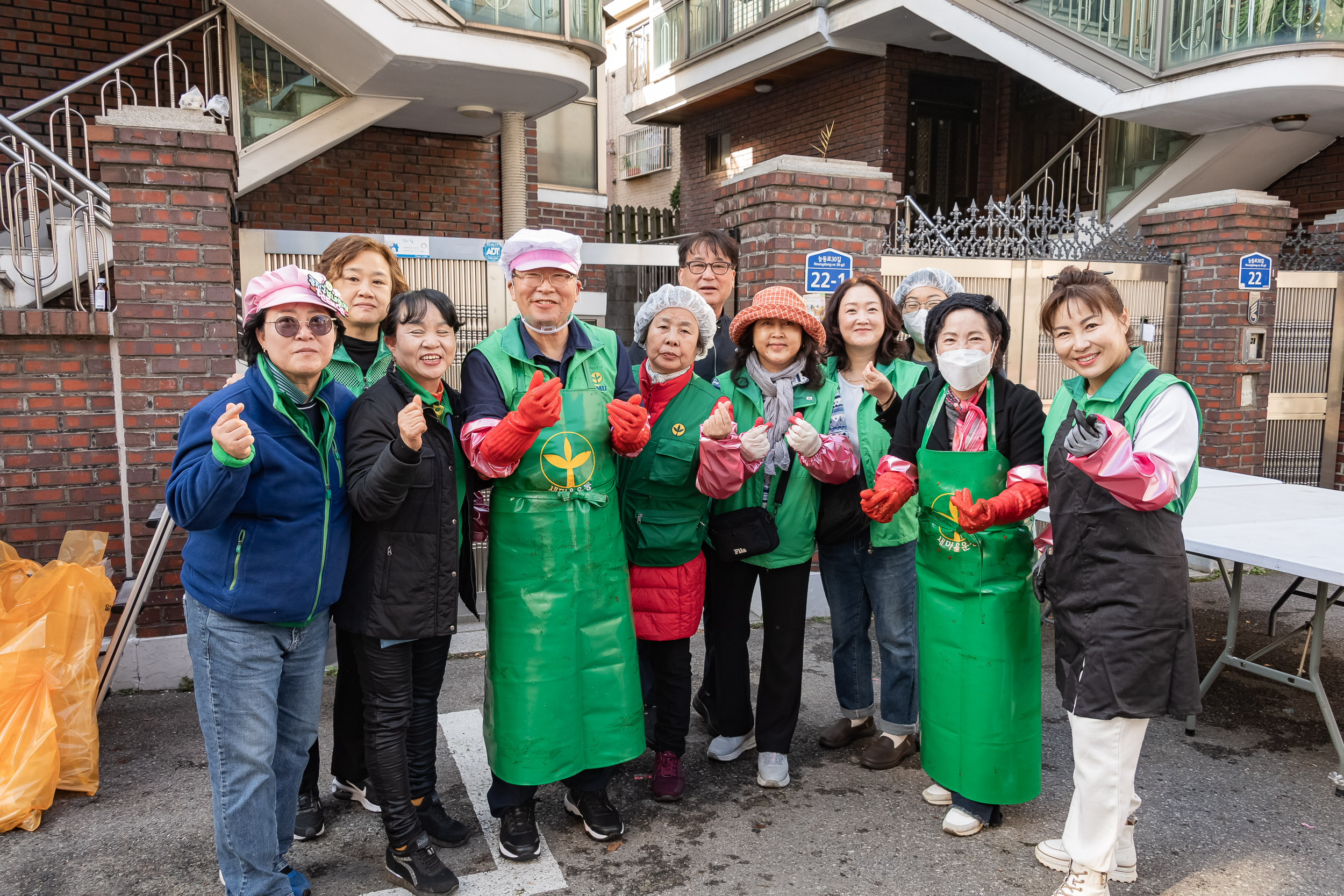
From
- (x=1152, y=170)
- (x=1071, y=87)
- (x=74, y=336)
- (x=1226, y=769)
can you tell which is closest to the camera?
(x=1226, y=769)

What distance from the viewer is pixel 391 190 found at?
8922 millimetres

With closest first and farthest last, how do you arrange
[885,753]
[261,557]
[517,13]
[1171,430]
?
1. [261,557]
2. [1171,430]
3. [885,753]
4. [517,13]

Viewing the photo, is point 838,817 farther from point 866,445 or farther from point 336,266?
point 336,266

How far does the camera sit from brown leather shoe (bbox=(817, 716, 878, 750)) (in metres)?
3.96

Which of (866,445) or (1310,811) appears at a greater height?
(866,445)

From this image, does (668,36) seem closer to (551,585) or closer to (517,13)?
(517,13)

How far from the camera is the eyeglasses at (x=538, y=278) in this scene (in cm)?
295

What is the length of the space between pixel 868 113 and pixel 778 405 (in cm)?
998

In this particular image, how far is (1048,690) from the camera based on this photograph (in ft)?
15.2

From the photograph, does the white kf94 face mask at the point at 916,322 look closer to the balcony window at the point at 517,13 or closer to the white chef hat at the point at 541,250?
the white chef hat at the point at 541,250

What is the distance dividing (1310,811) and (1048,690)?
1.29m

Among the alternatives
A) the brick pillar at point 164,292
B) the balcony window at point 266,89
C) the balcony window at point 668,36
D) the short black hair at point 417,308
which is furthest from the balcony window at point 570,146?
the short black hair at point 417,308

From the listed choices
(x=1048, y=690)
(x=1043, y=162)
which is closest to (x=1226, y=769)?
(x=1048, y=690)

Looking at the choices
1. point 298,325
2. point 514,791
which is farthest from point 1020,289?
point 298,325
